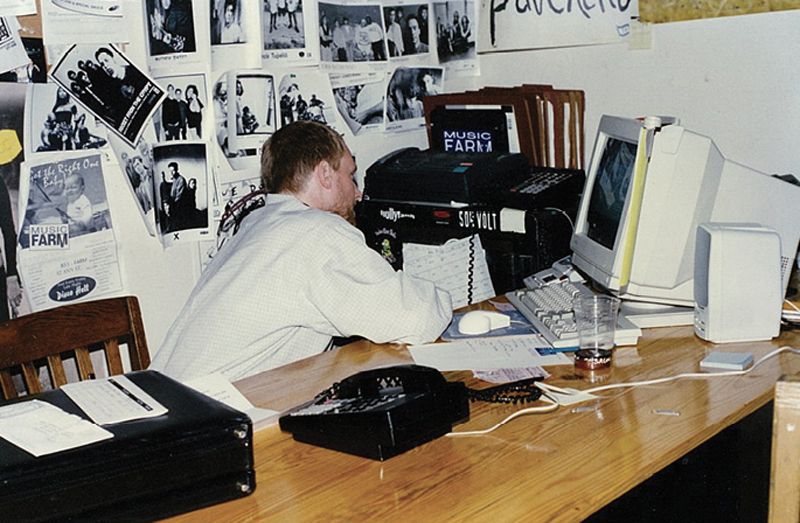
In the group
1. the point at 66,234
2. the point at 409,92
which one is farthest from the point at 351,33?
the point at 66,234

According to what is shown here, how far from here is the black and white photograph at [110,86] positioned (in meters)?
2.28

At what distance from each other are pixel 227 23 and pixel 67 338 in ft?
3.47

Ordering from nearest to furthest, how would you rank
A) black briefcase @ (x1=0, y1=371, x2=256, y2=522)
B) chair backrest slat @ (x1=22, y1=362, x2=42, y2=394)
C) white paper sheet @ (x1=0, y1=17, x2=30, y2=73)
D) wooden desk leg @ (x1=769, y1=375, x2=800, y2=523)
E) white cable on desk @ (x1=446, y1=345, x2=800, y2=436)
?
wooden desk leg @ (x1=769, y1=375, x2=800, y2=523) → black briefcase @ (x1=0, y1=371, x2=256, y2=522) → white cable on desk @ (x1=446, y1=345, x2=800, y2=436) → chair backrest slat @ (x1=22, y1=362, x2=42, y2=394) → white paper sheet @ (x1=0, y1=17, x2=30, y2=73)

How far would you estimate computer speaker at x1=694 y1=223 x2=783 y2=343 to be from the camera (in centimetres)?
191

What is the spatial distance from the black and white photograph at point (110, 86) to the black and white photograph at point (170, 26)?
0.09m

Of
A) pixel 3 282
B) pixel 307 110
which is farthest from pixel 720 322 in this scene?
pixel 3 282

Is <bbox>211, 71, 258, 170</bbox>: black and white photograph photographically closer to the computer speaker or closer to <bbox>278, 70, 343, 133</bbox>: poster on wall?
<bbox>278, 70, 343, 133</bbox>: poster on wall

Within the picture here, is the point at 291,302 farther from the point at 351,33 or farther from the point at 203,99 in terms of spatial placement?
the point at 351,33

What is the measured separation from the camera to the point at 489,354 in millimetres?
1896

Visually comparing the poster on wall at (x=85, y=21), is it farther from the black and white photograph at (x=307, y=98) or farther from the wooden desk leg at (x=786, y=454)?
the wooden desk leg at (x=786, y=454)

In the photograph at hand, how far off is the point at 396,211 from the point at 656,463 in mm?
1497

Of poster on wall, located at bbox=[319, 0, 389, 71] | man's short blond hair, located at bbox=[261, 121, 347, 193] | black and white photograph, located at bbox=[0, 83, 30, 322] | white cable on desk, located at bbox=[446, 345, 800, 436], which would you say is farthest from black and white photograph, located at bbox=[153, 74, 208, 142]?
white cable on desk, located at bbox=[446, 345, 800, 436]

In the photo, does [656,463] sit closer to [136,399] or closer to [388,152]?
[136,399]

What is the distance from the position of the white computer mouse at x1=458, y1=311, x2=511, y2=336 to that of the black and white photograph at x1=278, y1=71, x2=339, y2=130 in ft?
3.25
